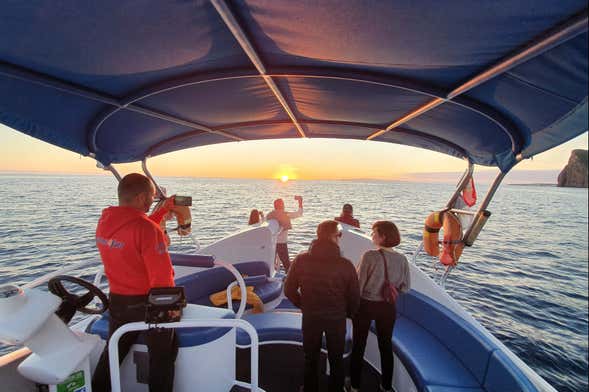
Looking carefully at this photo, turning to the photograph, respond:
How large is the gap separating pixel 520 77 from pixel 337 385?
103 inches

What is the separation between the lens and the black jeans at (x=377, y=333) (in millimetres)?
2451

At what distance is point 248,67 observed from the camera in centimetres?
252

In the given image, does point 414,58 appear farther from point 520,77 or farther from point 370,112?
point 370,112

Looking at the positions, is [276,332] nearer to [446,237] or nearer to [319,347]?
[319,347]

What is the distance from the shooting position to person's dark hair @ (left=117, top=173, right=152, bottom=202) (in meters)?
1.85

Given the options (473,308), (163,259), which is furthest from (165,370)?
(473,308)

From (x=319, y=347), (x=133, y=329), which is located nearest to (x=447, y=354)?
→ (x=319, y=347)

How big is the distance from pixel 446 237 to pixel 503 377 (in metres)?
1.91

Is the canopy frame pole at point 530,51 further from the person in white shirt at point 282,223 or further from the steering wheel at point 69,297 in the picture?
the person in white shirt at point 282,223

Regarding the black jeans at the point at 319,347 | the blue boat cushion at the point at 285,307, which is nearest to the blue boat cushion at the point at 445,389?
the black jeans at the point at 319,347

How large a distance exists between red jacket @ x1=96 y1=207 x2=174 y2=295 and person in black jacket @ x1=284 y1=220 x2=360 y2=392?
0.92 meters

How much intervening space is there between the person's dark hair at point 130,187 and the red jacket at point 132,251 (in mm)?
85

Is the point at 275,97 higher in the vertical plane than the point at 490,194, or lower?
higher

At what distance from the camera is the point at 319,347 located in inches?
93.0
